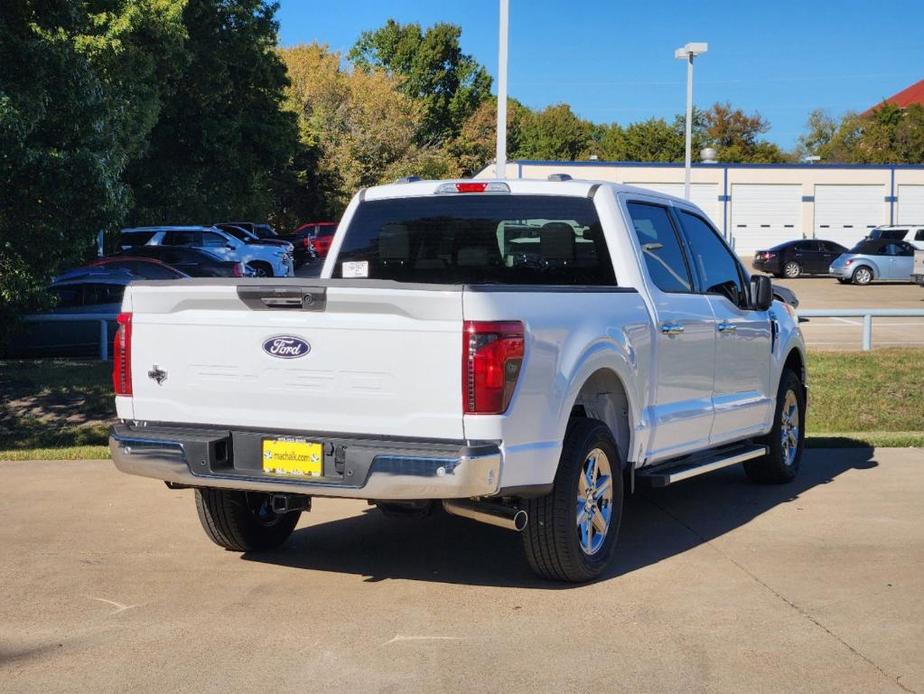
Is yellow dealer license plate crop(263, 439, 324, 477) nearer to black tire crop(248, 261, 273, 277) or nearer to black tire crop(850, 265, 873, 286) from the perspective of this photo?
black tire crop(248, 261, 273, 277)

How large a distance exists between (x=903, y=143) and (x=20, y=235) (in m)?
83.4

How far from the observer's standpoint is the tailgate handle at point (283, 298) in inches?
223

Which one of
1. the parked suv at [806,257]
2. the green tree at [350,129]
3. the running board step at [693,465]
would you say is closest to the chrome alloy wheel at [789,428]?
the running board step at [693,465]

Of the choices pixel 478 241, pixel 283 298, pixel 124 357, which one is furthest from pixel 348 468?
pixel 478 241

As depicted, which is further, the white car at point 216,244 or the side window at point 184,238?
the side window at point 184,238

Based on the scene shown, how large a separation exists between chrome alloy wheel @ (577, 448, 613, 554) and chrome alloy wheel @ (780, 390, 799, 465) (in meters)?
3.09

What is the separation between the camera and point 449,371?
5422mm

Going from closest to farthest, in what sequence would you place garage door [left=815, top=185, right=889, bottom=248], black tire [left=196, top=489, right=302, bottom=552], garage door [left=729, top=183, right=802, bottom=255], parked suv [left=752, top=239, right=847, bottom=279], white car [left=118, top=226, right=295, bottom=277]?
1. black tire [left=196, top=489, right=302, bottom=552]
2. white car [left=118, top=226, right=295, bottom=277]
3. parked suv [left=752, top=239, right=847, bottom=279]
4. garage door [left=729, top=183, right=802, bottom=255]
5. garage door [left=815, top=185, right=889, bottom=248]

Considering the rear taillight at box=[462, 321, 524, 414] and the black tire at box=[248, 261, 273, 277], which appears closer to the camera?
the rear taillight at box=[462, 321, 524, 414]

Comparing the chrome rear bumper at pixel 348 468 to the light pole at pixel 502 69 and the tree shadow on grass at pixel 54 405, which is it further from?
the light pole at pixel 502 69

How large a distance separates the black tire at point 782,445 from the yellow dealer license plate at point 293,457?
4452 mm

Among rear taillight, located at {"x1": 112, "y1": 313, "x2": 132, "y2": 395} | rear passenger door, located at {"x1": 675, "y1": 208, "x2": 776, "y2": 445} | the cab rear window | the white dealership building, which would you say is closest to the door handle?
the cab rear window

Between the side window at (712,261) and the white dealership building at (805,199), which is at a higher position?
the white dealership building at (805,199)

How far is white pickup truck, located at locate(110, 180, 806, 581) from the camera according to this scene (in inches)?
215
